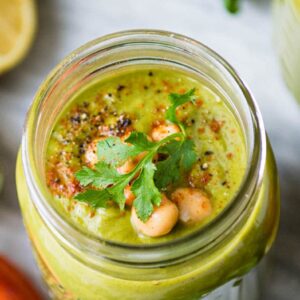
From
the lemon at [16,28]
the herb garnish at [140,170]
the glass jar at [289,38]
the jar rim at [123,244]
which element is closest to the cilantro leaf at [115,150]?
the herb garnish at [140,170]

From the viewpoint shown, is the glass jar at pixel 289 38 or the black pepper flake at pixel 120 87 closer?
the black pepper flake at pixel 120 87

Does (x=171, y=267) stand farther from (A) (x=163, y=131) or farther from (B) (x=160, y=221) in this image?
(A) (x=163, y=131)

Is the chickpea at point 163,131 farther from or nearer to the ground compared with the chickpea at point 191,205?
farther from the ground

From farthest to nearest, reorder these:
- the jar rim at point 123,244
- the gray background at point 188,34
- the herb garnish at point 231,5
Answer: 1. the herb garnish at point 231,5
2. the gray background at point 188,34
3. the jar rim at point 123,244

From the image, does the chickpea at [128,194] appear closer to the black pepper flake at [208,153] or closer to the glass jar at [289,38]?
the black pepper flake at [208,153]

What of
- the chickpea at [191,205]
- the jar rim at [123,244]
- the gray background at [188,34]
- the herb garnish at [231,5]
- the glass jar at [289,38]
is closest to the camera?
the jar rim at [123,244]

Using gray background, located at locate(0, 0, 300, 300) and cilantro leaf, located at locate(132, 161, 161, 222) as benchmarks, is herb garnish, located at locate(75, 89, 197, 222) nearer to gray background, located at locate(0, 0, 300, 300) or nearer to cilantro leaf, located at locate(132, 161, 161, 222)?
cilantro leaf, located at locate(132, 161, 161, 222)

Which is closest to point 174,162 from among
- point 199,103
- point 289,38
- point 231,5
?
point 199,103
